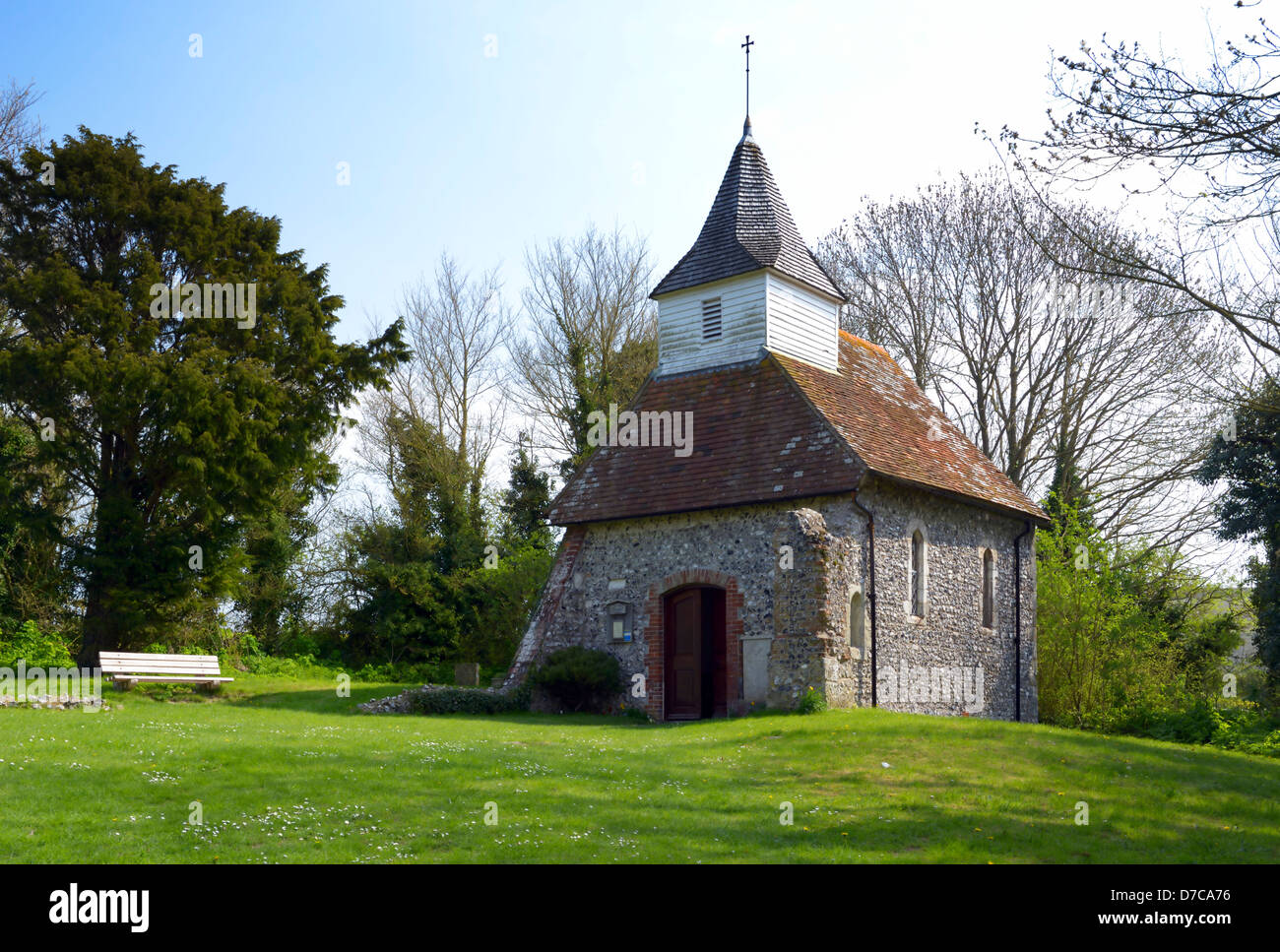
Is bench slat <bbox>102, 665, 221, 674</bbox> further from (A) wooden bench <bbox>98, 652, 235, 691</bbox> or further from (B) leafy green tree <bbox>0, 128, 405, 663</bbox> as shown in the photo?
(B) leafy green tree <bbox>0, 128, 405, 663</bbox>

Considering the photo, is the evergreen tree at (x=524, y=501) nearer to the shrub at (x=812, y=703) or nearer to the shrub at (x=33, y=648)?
the shrub at (x=33, y=648)

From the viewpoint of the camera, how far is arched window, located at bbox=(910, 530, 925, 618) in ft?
67.8

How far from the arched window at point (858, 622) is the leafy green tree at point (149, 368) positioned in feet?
41.3

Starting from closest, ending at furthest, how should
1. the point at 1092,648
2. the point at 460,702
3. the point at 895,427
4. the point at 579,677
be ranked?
the point at 460,702 < the point at 579,677 < the point at 895,427 < the point at 1092,648

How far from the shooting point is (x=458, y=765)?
11336mm

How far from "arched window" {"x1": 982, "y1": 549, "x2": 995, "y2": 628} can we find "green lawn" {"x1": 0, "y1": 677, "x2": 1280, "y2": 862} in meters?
7.51

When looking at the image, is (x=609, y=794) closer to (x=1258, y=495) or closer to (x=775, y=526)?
(x=775, y=526)

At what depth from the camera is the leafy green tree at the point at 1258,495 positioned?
20.0m

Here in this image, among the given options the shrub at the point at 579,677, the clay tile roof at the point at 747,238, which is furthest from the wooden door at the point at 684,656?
the clay tile roof at the point at 747,238

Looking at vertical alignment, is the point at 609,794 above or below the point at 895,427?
below

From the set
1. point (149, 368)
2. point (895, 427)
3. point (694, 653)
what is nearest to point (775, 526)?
point (694, 653)

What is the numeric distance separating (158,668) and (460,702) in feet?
19.1

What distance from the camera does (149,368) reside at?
2108cm

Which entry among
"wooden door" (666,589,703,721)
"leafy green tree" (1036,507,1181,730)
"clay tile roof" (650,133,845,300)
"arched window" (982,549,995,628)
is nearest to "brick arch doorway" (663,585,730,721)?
"wooden door" (666,589,703,721)
